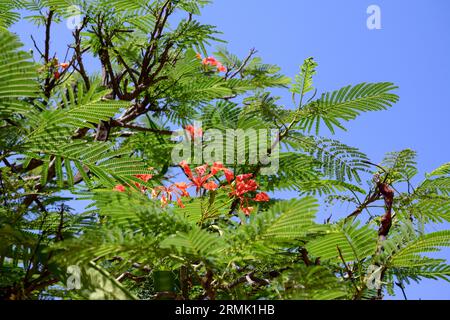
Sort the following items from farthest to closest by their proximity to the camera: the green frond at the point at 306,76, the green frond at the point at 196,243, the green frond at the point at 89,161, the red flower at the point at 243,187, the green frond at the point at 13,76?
the green frond at the point at 306,76 → the red flower at the point at 243,187 → the green frond at the point at 89,161 → the green frond at the point at 13,76 → the green frond at the point at 196,243

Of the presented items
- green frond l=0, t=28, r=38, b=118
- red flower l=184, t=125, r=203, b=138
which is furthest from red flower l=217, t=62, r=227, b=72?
green frond l=0, t=28, r=38, b=118

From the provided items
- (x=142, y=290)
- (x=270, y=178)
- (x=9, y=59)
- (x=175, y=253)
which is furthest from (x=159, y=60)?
(x=175, y=253)

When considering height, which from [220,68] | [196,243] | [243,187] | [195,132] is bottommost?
[196,243]

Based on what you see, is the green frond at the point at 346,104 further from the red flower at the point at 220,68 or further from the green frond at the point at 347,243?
the red flower at the point at 220,68

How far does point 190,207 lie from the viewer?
1.69 meters

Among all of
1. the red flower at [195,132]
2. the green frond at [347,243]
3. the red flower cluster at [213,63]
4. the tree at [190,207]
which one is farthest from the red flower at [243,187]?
the red flower cluster at [213,63]

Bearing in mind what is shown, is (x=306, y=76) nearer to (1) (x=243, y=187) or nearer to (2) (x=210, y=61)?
(1) (x=243, y=187)

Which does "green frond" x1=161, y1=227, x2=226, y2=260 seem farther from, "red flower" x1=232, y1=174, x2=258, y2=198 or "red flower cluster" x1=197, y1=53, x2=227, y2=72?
"red flower cluster" x1=197, y1=53, x2=227, y2=72

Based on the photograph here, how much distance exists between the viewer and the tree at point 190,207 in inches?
48.2

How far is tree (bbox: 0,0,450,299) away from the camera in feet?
4.02

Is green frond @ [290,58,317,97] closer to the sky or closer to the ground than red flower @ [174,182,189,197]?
closer to the sky

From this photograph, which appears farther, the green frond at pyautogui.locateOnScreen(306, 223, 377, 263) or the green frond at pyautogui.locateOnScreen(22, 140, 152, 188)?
the green frond at pyautogui.locateOnScreen(22, 140, 152, 188)

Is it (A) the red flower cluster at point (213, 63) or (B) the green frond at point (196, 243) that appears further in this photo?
(A) the red flower cluster at point (213, 63)

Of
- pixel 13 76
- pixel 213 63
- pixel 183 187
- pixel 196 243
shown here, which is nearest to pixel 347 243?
pixel 196 243
